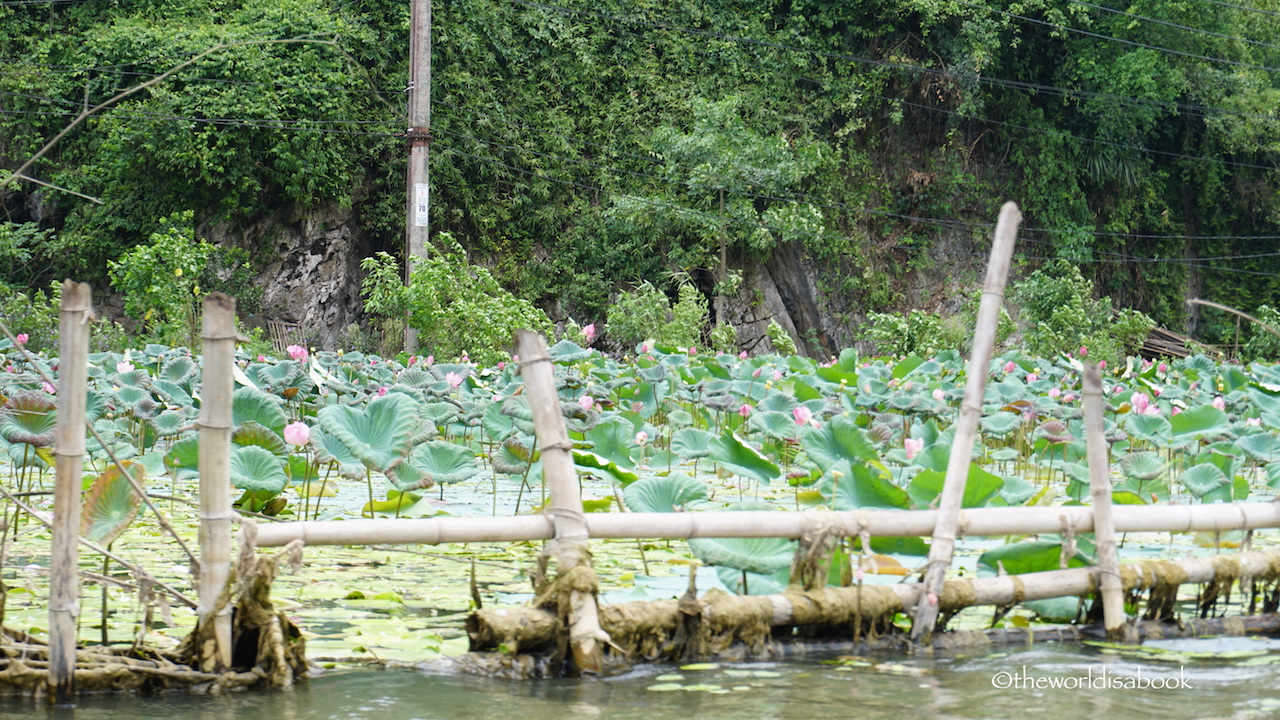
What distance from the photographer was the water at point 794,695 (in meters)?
1.87

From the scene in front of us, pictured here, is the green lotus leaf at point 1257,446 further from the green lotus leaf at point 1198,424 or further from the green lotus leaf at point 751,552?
the green lotus leaf at point 751,552

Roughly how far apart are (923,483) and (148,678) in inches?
63.0

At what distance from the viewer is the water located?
1866 mm

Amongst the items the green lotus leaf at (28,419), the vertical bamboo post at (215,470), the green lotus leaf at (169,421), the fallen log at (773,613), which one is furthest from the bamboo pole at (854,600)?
the green lotus leaf at (169,421)

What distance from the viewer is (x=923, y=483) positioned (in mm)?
2520

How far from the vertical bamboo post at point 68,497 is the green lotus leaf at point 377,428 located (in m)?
1.00

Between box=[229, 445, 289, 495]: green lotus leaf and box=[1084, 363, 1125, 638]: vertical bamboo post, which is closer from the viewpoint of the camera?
box=[1084, 363, 1125, 638]: vertical bamboo post

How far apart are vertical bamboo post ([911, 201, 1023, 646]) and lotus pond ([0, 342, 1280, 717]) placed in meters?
0.11

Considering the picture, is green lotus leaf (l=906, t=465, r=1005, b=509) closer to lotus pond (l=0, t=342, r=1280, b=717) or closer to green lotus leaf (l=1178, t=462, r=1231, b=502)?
lotus pond (l=0, t=342, r=1280, b=717)

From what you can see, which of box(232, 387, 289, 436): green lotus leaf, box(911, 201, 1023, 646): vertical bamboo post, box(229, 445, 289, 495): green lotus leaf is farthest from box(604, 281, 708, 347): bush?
box(911, 201, 1023, 646): vertical bamboo post

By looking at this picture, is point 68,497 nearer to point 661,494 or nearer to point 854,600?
point 661,494

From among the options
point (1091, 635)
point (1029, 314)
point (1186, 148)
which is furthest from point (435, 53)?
point (1091, 635)

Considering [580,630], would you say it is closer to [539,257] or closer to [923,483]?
[923,483]

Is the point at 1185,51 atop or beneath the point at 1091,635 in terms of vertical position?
atop
